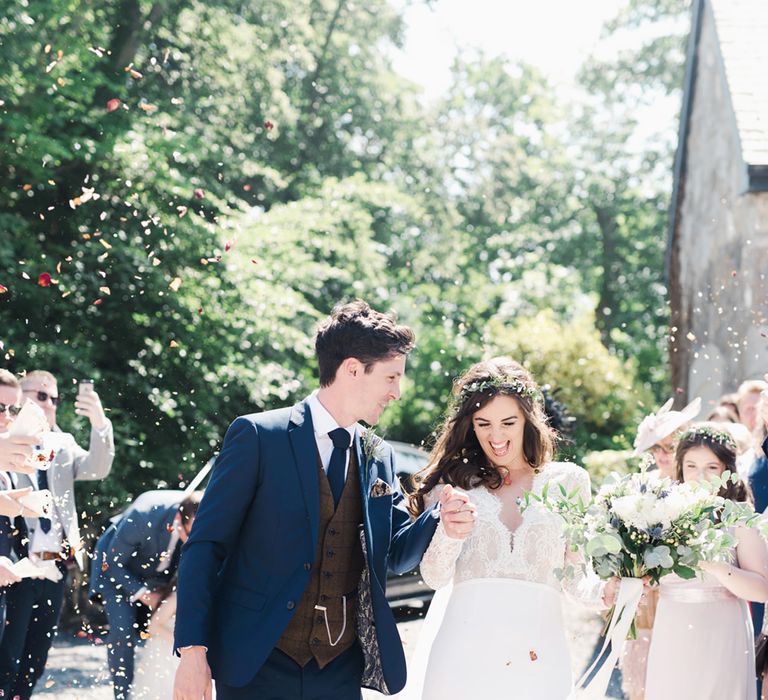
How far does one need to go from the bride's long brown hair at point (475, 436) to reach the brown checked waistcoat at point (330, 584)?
90 centimetres

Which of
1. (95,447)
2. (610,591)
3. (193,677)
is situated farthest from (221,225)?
(193,677)

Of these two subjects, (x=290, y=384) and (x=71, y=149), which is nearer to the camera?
(x=71, y=149)

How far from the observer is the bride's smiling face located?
4.78 m

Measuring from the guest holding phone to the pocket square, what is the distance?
3.33 meters

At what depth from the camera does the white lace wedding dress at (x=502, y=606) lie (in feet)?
14.6

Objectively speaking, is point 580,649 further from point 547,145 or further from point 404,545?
point 547,145

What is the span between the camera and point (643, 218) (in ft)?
103

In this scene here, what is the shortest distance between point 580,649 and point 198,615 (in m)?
7.69

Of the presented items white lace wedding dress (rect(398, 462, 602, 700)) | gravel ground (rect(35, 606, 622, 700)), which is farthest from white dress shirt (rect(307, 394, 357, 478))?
gravel ground (rect(35, 606, 622, 700))

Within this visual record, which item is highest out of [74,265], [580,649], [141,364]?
[74,265]

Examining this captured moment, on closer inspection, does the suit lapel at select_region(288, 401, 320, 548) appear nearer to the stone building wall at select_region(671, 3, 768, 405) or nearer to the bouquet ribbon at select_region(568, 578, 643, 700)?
the bouquet ribbon at select_region(568, 578, 643, 700)

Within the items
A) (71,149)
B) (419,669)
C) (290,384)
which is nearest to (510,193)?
(290,384)

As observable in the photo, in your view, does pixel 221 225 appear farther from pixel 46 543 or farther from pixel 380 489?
pixel 380 489

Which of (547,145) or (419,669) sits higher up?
(547,145)
